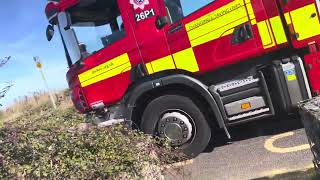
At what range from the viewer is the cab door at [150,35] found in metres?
6.47

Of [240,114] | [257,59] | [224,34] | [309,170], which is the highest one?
[224,34]

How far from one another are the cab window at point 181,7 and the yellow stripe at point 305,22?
42.0 inches

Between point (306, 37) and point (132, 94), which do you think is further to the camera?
point (132, 94)

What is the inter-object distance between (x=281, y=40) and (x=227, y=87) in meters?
0.92

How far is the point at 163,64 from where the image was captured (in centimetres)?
650

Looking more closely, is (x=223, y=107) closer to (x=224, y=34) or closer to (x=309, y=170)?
(x=224, y=34)

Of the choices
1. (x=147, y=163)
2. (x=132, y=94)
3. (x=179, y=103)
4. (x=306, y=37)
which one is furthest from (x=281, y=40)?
(x=147, y=163)

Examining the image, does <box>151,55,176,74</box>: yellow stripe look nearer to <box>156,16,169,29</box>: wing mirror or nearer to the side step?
<box>156,16,169,29</box>: wing mirror

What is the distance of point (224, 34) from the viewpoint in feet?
20.1

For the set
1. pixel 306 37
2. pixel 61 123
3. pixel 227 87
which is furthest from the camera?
pixel 227 87

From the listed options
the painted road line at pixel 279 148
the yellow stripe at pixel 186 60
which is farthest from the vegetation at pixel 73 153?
the yellow stripe at pixel 186 60

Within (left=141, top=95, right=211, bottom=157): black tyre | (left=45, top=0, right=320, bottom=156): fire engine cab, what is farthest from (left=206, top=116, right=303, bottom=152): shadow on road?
(left=45, top=0, right=320, bottom=156): fire engine cab

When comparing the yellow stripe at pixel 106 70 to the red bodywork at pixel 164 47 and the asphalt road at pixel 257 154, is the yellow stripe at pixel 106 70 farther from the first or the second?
the asphalt road at pixel 257 154

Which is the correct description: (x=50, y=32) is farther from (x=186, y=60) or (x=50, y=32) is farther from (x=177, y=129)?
(x=177, y=129)
